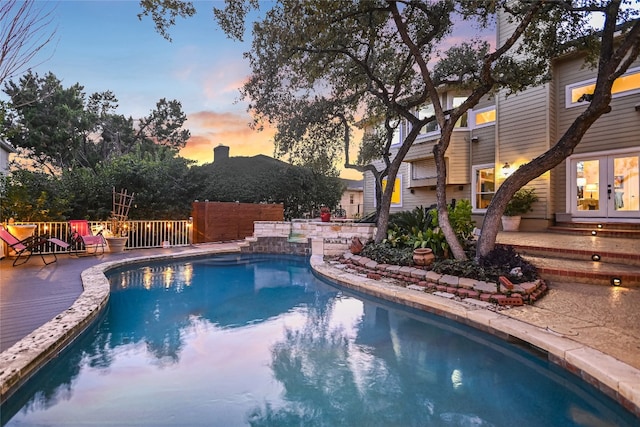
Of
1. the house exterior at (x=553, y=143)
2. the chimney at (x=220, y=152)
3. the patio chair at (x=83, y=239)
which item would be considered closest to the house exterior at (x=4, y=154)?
the patio chair at (x=83, y=239)

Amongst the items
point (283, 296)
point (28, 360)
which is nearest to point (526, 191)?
point (283, 296)

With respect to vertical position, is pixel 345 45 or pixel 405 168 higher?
pixel 345 45

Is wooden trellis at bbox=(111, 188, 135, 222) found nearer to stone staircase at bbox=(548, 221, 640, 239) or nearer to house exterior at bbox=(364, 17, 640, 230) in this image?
house exterior at bbox=(364, 17, 640, 230)

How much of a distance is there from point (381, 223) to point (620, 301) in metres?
5.00

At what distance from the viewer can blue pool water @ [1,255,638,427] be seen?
274 cm

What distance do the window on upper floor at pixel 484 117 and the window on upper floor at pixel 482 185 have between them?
4.97 ft

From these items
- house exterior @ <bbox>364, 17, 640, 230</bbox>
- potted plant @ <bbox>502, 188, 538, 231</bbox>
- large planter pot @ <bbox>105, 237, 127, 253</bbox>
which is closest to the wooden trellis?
large planter pot @ <bbox>105, 237, 127, 253</bbox>

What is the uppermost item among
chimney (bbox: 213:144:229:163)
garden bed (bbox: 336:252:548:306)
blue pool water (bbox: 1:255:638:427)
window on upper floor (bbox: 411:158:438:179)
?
chimney (bbox: 213:144:229:163)

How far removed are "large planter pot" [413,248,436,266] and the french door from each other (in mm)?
6469

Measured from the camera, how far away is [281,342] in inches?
→ 170

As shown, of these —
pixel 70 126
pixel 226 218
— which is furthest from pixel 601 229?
pixel 70 126

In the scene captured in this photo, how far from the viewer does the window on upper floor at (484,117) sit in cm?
1243

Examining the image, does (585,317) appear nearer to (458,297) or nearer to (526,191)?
(458,297)

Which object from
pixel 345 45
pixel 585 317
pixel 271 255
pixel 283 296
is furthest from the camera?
pixel 271 255
